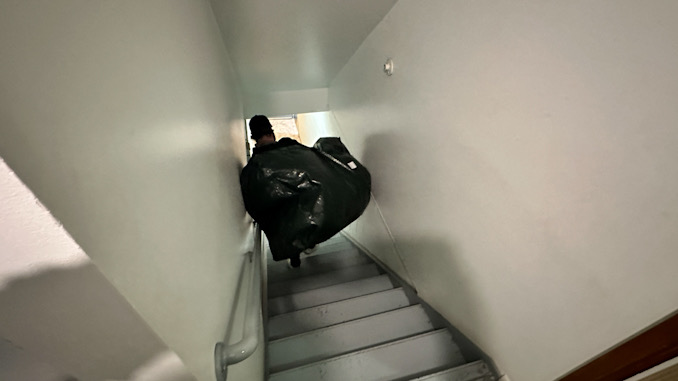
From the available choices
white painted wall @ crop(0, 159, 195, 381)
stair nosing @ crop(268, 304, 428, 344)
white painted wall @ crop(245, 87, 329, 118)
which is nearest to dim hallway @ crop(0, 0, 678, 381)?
white painted wall @ crop(0, 159, 195, 381)

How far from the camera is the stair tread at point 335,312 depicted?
138 cm

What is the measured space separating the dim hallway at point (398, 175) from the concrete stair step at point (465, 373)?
0.29 ft

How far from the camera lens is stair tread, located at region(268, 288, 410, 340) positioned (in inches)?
54.1

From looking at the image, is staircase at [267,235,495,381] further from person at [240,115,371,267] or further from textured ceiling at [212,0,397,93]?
textured ceiling at [212,0,397,93]

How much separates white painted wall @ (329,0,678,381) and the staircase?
0.18 meters

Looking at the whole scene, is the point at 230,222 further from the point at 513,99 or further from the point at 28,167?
the point at 513,99

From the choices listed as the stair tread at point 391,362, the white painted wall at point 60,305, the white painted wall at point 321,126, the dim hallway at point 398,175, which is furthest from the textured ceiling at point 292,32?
the stair tread at point 391,362

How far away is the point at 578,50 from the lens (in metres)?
0.57

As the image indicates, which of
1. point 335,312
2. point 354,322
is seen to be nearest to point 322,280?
point 335,312

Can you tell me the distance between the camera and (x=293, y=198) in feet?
3.59


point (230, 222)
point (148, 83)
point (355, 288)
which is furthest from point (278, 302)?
point (148, 83)

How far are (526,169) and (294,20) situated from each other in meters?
1.27

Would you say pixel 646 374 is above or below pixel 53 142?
below

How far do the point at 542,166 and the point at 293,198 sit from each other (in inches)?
34.5
